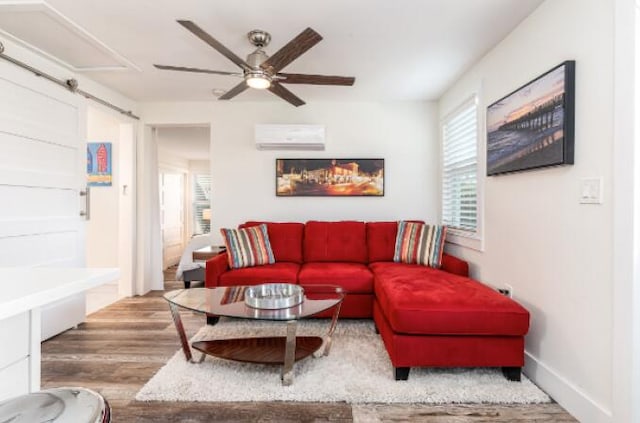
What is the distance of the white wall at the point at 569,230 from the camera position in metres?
1.61

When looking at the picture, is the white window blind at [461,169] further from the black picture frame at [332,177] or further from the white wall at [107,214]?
the white wall at [107,214]

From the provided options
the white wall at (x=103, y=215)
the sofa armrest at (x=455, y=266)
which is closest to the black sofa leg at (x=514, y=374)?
the sofa armrest at (x=455, y=266)

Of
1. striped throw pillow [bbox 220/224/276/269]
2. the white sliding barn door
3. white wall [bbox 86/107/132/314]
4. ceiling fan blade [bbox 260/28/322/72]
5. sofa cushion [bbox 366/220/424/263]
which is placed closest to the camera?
ceiling fan blade [bbox 260/28/322/72]

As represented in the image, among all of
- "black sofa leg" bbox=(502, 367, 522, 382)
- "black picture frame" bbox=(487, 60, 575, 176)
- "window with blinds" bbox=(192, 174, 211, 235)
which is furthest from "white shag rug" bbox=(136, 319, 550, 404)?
"window with blinds" bbox=(192, 174, 211, 235)

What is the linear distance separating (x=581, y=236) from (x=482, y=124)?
4.73ft

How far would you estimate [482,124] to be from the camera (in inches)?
114

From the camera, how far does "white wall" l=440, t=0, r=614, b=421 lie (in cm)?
161

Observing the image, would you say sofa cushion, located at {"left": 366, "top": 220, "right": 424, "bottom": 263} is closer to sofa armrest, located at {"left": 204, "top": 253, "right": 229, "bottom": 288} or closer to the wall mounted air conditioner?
the wall mounted air conditioner

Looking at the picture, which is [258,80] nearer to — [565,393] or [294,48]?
[294,48]

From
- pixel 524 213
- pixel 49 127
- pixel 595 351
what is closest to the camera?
pixel 595 351

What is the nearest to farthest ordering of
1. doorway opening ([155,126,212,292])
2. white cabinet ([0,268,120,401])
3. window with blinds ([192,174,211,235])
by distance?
white cabinet ([0,268,120,401]) → doorway opening ([155,126,212,292]) → window with blinds ([192,174,211,235])

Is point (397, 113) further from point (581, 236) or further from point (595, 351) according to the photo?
point (595, 351)

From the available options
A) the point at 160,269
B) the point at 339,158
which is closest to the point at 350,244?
the point at 339,158

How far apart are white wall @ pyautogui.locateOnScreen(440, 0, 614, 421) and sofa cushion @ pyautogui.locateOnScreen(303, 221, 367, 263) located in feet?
4.86
